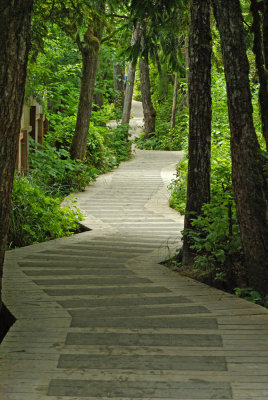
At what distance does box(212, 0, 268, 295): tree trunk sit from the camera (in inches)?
242

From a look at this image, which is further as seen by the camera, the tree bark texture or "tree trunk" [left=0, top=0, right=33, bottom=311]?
the tree bark texture

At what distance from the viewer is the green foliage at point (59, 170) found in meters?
15.1

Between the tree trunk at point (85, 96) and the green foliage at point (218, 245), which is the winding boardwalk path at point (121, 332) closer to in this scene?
the green foliage at point (218, 245)

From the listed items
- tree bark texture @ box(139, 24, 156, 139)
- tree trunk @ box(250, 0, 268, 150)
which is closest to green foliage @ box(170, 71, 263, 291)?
tree trunk @ box(250, 0, 268, 150)

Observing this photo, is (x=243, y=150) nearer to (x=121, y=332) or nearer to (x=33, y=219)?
(x=121, y=332)

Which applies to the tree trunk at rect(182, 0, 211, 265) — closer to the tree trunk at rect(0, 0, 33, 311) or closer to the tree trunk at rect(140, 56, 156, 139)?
the tree trunk at rect(0, 0, 33, 311)

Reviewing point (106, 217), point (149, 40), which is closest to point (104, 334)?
point (149, 40)

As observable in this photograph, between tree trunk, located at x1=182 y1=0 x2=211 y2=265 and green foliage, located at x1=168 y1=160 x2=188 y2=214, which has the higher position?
tree trunk, located at x1=182 y1=0 x2=211 y2=265

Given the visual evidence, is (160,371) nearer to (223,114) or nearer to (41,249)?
(41,249)

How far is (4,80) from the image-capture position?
447 centimetres

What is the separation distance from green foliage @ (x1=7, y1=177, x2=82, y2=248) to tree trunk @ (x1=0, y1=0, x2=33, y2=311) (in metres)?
4.86

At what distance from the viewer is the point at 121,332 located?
15.5 feet

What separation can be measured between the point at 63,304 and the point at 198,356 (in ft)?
5.94

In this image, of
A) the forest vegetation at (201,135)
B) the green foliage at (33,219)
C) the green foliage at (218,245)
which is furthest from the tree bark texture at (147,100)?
the green foliage at (218,245)
